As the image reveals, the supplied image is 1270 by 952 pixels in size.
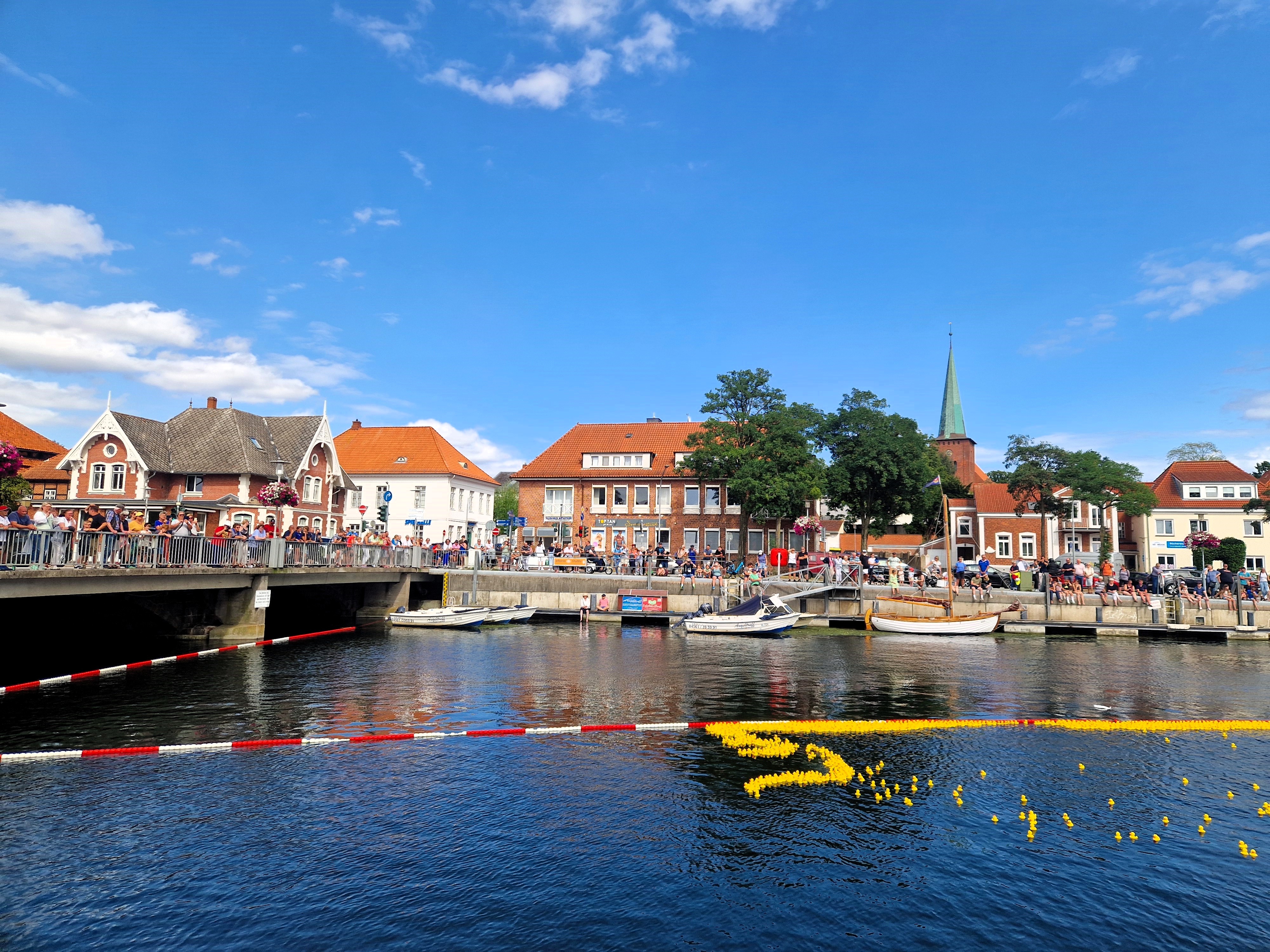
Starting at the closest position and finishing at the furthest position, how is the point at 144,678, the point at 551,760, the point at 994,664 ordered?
the point at 551,760 → the point at 144,678 → the point at 994,664

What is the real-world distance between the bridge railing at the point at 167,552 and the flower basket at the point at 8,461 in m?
4.37

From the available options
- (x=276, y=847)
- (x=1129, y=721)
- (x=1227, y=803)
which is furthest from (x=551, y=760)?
(x=1129, y=721)

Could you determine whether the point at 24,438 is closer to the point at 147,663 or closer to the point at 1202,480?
the point at 147,663

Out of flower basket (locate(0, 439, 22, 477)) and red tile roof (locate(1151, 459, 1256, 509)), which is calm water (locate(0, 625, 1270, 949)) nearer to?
flower basket (locate(0, 439, 22, 477))

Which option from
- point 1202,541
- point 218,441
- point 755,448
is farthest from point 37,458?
point 1202,541

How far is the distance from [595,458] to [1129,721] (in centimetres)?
5412

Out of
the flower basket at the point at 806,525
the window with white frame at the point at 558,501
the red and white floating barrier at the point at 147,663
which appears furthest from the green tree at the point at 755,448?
the red and white floating barrier at the point at 147,663

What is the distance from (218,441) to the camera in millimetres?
58250

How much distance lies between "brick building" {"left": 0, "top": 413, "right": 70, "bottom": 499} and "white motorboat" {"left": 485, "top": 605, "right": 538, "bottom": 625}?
1121 inches

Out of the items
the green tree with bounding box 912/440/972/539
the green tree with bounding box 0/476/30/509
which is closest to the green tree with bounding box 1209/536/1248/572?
the green tree with bounding box 912/440/972/539

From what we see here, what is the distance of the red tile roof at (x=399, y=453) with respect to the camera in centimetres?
7581

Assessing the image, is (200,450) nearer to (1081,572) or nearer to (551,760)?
(551,760)

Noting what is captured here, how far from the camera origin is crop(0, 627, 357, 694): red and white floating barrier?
925 inches

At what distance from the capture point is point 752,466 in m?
59.1
